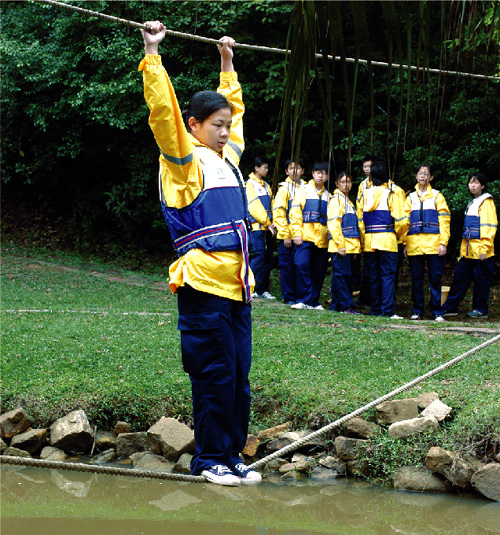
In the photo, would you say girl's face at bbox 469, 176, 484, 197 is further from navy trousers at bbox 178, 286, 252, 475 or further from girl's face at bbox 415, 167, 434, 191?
navy trousers at bbox 178, 286, 252, 475

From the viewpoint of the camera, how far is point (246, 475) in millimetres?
3451

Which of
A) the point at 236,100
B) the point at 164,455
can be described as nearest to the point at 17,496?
the point at 164,455

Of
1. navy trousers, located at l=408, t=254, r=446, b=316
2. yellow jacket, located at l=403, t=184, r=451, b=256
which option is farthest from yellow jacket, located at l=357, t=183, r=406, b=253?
navy trousers, located at l=408, t=254, r=446, b=316

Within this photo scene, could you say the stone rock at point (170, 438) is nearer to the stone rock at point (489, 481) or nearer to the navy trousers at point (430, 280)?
the stone rock at point (489, 481)

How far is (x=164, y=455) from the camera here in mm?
4797

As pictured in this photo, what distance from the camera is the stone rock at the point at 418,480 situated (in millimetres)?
4109

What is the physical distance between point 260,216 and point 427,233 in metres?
2.51

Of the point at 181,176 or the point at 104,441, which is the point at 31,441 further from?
the point at 181,176

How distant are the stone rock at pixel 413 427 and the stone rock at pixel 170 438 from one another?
4.43 ft

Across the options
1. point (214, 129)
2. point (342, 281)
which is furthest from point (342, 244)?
point (214, 129)

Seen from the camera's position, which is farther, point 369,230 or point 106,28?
point 106,28

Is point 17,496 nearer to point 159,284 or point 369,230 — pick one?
point 369,230

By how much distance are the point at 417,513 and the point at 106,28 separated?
495 inches

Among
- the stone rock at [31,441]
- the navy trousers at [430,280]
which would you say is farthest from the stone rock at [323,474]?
the navy trousers at [430,280]
